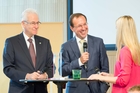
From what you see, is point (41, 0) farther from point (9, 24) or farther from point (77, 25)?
point (77, 25)

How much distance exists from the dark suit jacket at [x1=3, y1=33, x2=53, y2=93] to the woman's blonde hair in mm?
901

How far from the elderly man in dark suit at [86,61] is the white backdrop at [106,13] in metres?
1.41

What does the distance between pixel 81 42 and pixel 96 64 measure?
32cm

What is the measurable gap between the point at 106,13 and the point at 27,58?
2044 mm

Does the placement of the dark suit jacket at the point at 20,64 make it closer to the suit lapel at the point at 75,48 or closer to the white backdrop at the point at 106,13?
the suit lapel at the point at 75,48

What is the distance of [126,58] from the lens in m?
3.20

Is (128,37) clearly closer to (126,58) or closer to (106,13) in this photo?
(126,58)

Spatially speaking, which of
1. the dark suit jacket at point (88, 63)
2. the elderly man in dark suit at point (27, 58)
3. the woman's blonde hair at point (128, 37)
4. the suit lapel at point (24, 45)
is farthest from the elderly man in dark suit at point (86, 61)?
the woman's blonde hair at point (128, 37)

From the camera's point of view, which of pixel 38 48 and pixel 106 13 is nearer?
pixel 38 48

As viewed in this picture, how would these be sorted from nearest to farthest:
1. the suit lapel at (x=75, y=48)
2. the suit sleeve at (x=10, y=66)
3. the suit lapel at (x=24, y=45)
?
the suit sleeve at (x=10, y=66) → the suit lapel at (x=24, y=45) → the suit lapel at (x=75, y=48)

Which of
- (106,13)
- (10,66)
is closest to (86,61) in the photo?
(10,66)

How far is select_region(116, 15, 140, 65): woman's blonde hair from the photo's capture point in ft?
10.4

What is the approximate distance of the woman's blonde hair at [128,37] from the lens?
10.4ft

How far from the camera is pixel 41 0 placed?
18.2 feet
